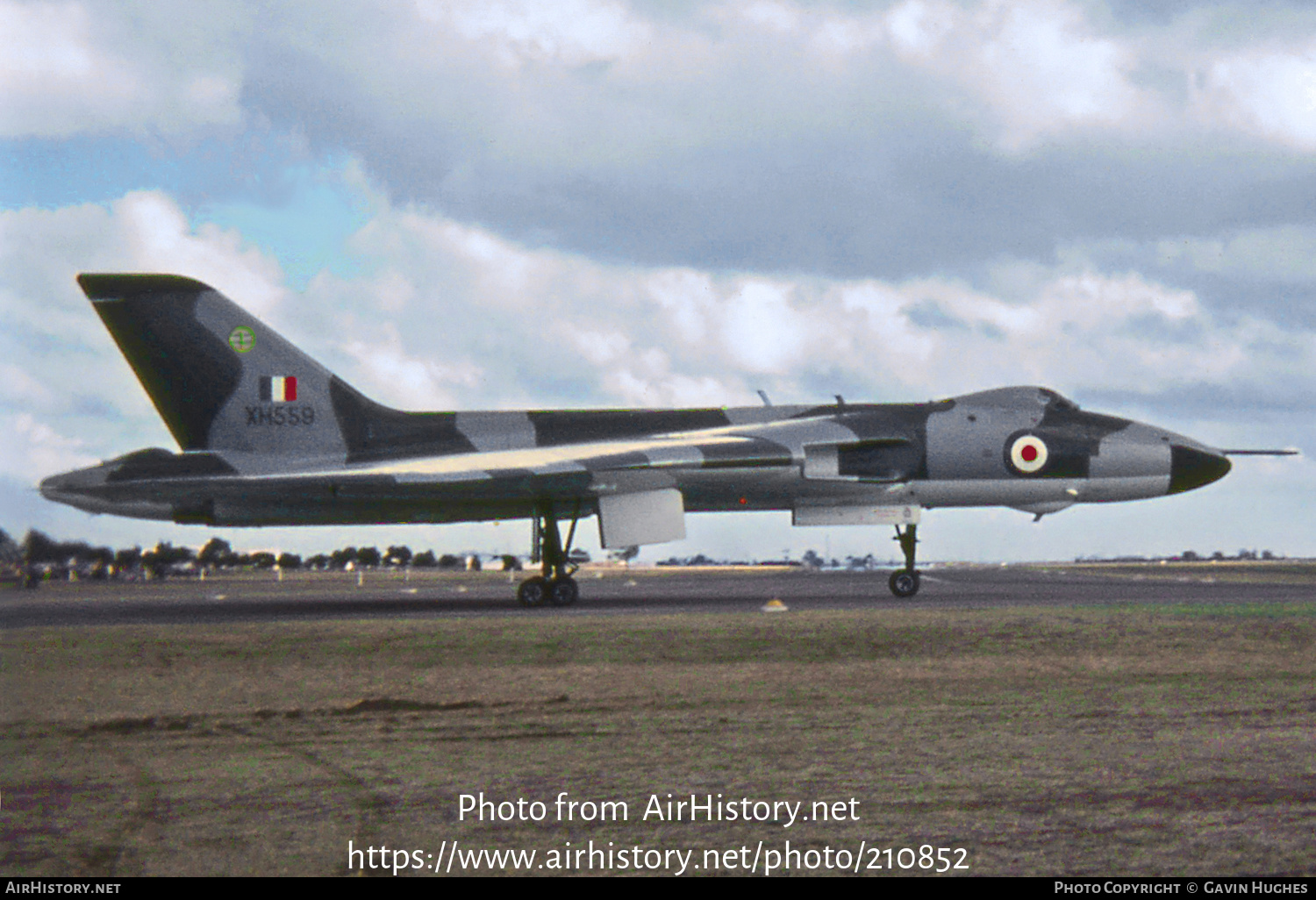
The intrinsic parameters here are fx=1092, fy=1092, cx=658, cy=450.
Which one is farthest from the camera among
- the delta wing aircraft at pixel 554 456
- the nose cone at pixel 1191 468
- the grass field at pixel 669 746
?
the nose cone at pixel 1191 468

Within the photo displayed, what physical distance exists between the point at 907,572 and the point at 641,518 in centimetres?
618

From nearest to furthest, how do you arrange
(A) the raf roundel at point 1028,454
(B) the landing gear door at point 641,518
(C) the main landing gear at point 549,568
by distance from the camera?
(C) the main landing gear at point 549,568
(B) the landing gear door at point 641,518
(A) the raf roundel at point 1028,454

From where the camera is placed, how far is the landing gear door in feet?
78.2

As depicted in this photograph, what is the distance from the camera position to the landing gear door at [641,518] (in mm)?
23828

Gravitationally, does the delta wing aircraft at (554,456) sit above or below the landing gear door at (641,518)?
above

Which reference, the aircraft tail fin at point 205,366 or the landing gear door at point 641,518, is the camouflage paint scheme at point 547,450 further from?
the landing gear door at point 641,518

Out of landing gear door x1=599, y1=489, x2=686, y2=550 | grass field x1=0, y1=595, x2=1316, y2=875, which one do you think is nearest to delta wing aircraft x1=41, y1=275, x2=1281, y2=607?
landing gear door x1=599, y1=489, x2=686, y2=550

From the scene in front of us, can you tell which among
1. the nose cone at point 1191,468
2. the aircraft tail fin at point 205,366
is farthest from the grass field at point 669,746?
the nose cone at point 1191,468

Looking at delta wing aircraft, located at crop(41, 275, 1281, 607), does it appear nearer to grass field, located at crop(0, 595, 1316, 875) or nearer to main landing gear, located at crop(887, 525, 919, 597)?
main landing gear, located at crop(887, 525, 919, 597)

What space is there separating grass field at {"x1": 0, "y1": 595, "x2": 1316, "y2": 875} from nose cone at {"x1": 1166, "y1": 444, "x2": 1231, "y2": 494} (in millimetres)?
12485

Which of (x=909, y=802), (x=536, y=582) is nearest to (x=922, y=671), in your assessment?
(x=909, y=802)

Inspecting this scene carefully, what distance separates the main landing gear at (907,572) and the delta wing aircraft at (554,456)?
48 mm

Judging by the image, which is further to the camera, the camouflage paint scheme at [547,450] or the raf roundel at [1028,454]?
the raf roundel at [1028,454]

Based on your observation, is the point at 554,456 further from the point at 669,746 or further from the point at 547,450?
the point at 669,746
